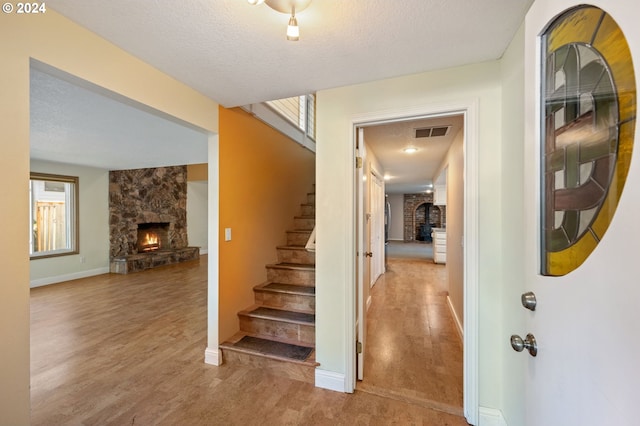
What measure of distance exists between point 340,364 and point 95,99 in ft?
10.1

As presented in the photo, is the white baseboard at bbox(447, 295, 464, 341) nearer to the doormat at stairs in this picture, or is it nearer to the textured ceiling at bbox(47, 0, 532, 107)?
the doormat at stairs

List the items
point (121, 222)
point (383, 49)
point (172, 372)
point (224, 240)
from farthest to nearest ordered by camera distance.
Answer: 1. point (121, 222)
2. point (224, 240)
3. point (172, 372)
4. point (383, 49)

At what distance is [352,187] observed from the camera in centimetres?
202

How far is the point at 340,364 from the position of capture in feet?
6.69

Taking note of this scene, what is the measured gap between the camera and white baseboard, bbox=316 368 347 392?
2023mm

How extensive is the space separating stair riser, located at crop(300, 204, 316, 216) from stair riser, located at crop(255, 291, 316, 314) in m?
1.51

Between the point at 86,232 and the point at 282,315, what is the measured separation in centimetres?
565

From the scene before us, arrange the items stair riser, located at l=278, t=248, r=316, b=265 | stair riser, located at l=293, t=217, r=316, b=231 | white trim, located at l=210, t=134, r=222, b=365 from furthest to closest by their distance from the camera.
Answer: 1. stair riser, located at l=293, t=217, r=316, b=231
2. stair riser, located at l=278, t=248, r=316, b=265
3. white trim, located at l=210, t=134, r=222, b=365

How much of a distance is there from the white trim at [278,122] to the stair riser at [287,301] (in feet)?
6.46

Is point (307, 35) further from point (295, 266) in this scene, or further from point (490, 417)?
point (490, 417)

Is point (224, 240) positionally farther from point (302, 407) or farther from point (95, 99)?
point (95, 99)

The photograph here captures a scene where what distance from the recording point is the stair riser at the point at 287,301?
2.66 meters

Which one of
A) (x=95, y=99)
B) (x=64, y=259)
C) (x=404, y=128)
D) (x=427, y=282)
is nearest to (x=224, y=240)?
(x=95, y=99)

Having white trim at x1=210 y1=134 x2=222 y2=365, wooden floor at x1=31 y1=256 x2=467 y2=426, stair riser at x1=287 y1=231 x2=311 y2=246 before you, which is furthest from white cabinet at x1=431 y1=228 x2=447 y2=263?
white trim at x1=210 y1=134 x2=222 y2=365
